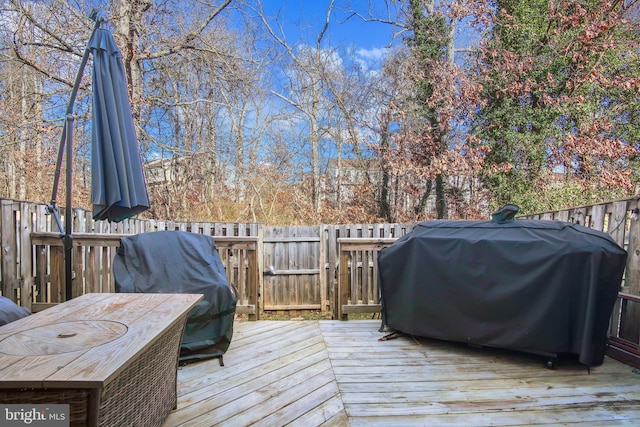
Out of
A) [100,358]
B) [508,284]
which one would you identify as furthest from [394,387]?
[100,358]

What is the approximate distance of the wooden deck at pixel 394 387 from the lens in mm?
2006

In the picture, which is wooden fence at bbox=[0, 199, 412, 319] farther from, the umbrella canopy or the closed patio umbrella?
the umbrella canopy

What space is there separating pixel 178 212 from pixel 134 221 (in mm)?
3701

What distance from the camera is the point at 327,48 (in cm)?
1040

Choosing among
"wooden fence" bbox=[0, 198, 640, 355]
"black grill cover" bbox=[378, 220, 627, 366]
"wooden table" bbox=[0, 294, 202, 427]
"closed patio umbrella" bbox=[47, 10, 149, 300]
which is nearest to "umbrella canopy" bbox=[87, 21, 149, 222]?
"closed patio umbrella" bbox=[47, 10, 149, 300]

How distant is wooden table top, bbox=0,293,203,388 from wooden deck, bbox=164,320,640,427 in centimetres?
70

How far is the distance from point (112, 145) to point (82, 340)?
1.55 metres

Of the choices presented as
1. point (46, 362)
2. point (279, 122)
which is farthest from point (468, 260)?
point (279, 122)

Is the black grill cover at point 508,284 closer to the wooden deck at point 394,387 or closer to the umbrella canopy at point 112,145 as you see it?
the wooden deck at point 394,387

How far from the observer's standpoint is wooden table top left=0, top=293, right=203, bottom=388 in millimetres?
1037

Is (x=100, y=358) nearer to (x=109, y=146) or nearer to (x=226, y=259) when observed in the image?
(x=109, y=146)

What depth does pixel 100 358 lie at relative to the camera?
3.83 ft

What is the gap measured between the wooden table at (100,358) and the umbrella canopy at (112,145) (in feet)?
2.24

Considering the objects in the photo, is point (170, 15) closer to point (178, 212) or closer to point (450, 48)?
point (178, 212)
